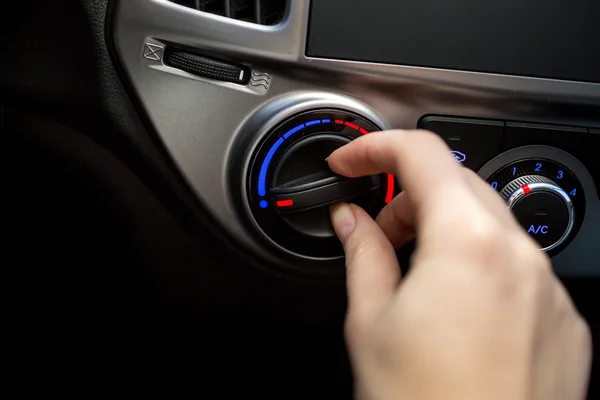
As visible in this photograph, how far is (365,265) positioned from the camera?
504 mm

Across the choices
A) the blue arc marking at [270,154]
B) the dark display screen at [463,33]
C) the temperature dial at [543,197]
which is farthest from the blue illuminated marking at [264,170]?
the temperature dial at [543,197]

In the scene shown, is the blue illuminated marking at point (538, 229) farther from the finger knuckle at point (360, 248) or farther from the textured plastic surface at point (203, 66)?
the textured plastic surface at point (203, 66)

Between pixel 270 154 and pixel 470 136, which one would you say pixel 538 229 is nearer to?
pixel 470 136

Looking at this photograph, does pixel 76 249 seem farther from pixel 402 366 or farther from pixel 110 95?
pixel 402 366

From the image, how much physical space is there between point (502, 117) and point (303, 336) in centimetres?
37

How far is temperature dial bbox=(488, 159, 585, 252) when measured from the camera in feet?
2.19

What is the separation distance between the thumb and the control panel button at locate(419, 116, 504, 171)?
0.45ft

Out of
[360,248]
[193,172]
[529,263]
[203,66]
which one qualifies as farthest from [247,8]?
[529,263]

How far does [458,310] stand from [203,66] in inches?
14.6

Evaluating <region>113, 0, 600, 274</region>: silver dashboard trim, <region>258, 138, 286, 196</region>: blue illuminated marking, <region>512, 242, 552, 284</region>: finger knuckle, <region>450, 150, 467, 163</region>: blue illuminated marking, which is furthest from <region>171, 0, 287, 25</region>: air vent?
<region>512, 242, 552, 284</region>: finger knuckle

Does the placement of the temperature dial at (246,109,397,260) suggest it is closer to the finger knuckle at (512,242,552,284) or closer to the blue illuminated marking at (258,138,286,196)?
the blue illuminated marking at (258,138,286,196)

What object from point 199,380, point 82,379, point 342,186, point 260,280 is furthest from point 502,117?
point 82,379

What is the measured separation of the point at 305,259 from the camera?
2.16ft

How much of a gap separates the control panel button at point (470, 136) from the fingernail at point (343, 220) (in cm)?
14
